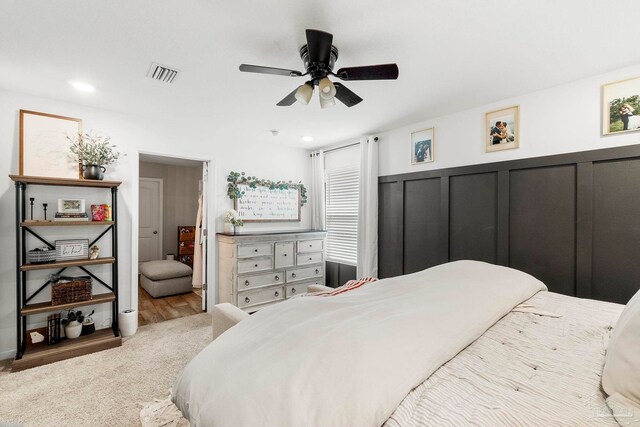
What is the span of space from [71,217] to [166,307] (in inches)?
74.0

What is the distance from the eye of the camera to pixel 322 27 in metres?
1.72

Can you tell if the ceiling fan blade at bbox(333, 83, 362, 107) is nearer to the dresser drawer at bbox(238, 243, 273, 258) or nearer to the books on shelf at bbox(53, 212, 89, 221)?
the dresser drawer at bbox(238, 243, 273, 258)

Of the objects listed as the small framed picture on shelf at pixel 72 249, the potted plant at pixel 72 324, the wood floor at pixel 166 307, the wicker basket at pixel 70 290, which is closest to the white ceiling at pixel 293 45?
the small framed picture on shelf at pixel 72 249

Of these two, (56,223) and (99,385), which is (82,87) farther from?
(99,385)

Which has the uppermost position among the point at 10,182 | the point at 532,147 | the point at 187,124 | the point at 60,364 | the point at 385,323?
the point at 187,124

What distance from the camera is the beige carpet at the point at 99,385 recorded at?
1.86m

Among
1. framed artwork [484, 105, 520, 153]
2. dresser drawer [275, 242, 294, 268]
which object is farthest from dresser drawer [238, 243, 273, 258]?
framed artwork [484, 105, 520, 153]

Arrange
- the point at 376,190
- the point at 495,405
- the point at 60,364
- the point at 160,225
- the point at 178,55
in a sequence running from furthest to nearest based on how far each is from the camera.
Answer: the point at 160,225 → the point at 376,190 → the point at 60,364 → the point at 178,55 → the point at 495,405

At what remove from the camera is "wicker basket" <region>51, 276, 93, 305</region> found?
267 cm

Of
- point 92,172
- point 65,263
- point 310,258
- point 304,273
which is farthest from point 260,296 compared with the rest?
point 92,172

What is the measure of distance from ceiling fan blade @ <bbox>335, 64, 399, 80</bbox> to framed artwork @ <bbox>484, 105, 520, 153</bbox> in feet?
5.41

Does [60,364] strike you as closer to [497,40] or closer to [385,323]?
[385,323]

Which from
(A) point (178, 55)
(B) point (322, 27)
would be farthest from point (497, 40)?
(A) point (178, 55)

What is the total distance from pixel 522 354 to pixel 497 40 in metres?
1.88
